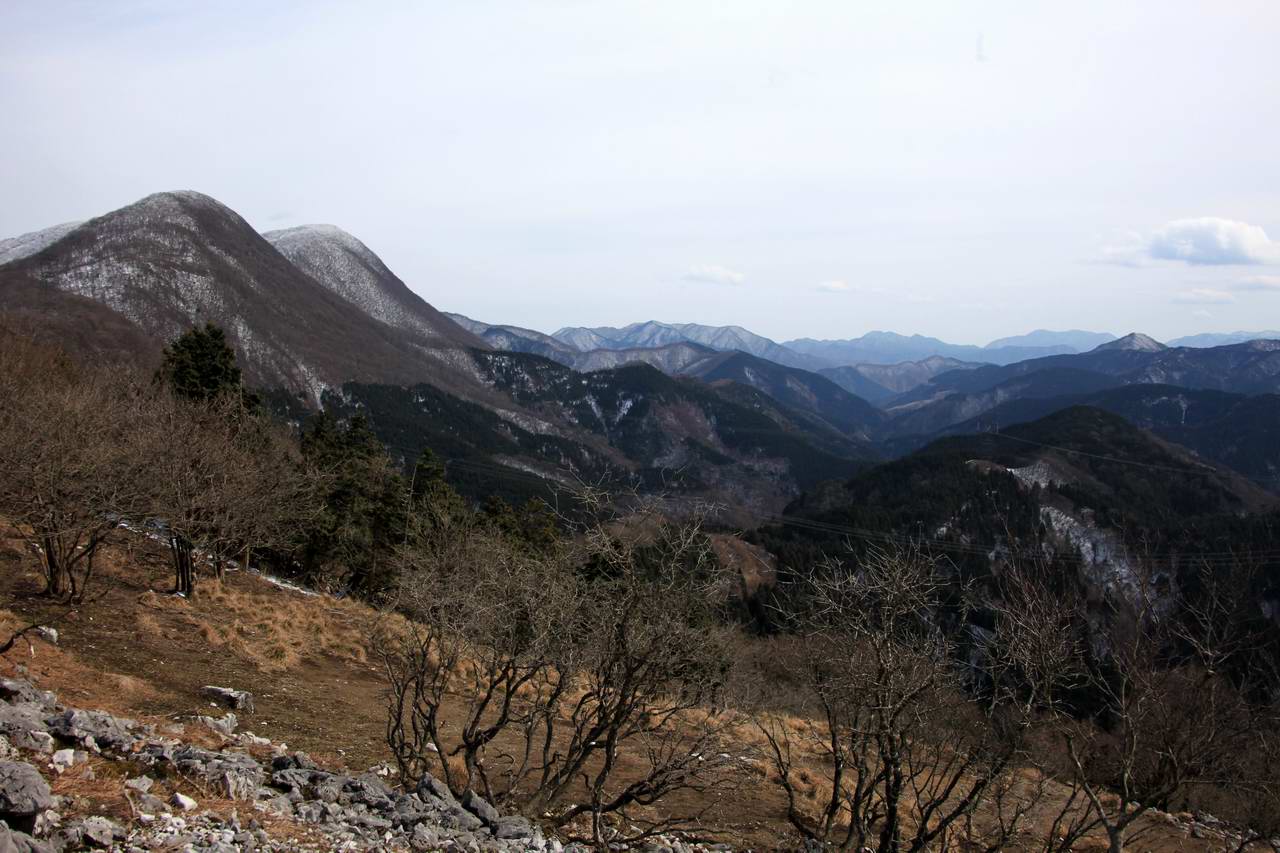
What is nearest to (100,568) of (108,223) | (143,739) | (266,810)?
(143,739)

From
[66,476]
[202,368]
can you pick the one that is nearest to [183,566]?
[66,476]

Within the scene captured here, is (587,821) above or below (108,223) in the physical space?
below

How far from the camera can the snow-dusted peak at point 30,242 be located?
154 meters

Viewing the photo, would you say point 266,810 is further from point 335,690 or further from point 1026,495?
point 1026,495

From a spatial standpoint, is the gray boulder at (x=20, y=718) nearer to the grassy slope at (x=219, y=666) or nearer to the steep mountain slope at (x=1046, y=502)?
the grassy slope at (x=219, y=666)

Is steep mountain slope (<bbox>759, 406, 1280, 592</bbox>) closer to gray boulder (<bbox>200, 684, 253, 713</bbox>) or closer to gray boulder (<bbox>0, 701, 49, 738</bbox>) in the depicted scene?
gray boulder (<bbox>200, 684, 253, 713</bbox>)

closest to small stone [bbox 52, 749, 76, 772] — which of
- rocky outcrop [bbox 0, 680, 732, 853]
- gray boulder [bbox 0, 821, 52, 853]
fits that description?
rocky outcrop [bbox 0, 680, 732, 853]

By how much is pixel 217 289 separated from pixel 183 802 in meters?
168

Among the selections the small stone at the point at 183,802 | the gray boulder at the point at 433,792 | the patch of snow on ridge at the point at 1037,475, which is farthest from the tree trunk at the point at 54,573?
the patch of snow on ridge at the point at 1037,475

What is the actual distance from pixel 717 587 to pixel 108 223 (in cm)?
19484

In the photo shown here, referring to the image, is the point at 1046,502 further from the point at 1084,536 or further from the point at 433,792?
the point at 433,792

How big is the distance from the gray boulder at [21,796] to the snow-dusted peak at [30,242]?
179425mm

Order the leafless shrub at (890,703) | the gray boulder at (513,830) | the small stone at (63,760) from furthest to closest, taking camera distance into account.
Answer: the leafless shrub at (890,703)
the gray boulder at (513,830)
the small stone at (63,760)

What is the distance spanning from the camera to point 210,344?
35.8m
